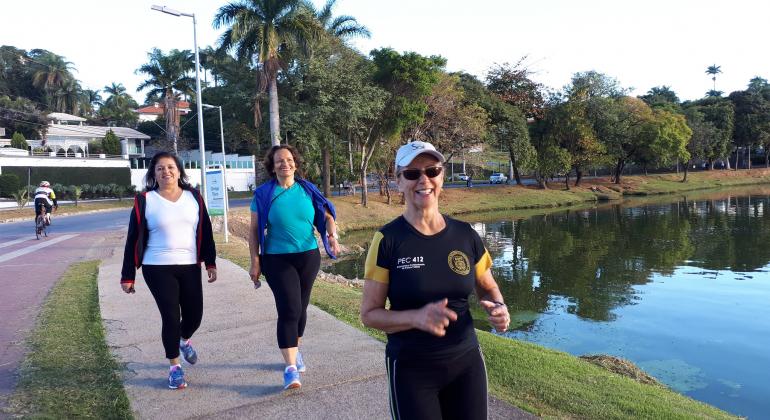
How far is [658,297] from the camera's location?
1205cm

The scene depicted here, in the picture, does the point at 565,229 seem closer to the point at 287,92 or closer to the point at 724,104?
the point at 287,92

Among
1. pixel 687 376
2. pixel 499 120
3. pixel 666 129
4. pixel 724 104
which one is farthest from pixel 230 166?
pixel 724 104

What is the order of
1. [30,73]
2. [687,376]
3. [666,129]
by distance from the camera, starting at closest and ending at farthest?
[687,376], [666,129], [30,73]

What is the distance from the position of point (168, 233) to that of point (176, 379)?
108cm

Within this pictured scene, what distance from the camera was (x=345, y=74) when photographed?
88.9ft

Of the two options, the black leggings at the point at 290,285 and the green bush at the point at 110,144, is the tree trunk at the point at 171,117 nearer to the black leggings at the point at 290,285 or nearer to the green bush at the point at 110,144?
the green bush at the point at 110,144

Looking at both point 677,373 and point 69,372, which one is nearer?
point 69,372

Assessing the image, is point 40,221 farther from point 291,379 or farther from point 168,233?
point 291,379

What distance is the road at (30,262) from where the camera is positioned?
546 centimetres

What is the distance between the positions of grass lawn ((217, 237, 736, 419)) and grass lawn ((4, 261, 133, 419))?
2382mm

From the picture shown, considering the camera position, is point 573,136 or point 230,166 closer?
point 573,136

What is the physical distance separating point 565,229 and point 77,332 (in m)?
22.8

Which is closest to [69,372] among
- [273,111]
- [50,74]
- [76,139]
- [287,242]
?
[287,242]

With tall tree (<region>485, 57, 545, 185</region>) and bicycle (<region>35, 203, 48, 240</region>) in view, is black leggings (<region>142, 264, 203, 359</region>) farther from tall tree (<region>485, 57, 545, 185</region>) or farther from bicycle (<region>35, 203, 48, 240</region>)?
tall tree (<region>485, 57, 545, 185</region>)
